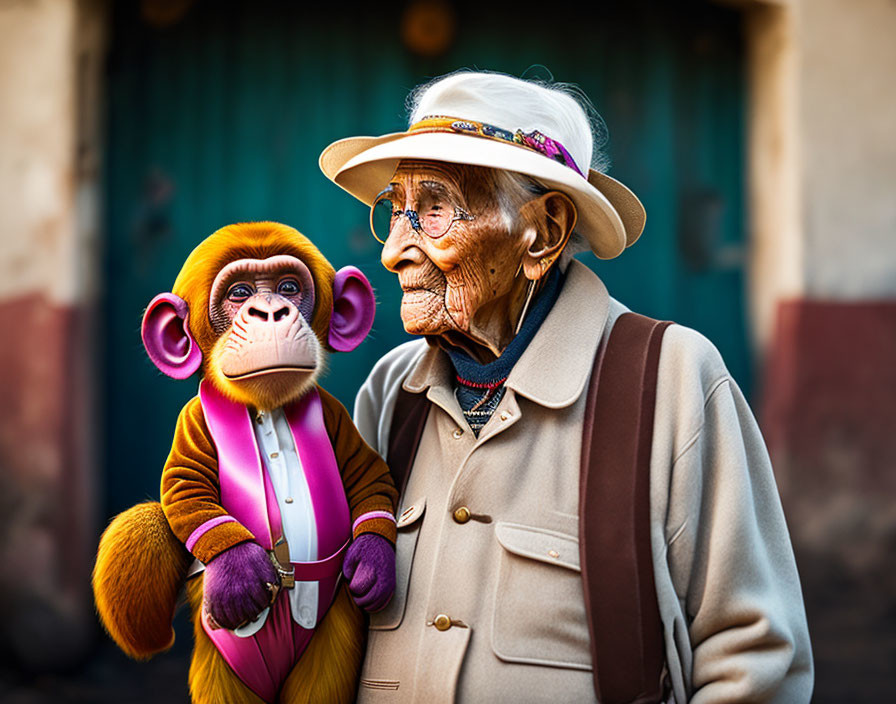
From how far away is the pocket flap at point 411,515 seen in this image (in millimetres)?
1967

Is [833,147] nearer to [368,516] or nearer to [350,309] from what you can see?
[350,309]

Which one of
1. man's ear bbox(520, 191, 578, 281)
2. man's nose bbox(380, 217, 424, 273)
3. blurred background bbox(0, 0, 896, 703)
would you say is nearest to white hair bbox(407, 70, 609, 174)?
man's ear bbox(520, 191, 578, 281)

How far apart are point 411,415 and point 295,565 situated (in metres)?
0.49

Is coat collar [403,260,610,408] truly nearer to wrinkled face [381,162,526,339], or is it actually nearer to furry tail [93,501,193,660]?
wrinkled face [381,162,526,339]

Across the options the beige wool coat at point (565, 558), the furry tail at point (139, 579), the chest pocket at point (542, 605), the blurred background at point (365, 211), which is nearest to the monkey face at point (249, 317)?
the furry tail at point (139, 579)

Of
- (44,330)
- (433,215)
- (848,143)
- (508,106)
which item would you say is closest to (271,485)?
(433,215)

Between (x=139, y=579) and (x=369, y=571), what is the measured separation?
0.40 metres

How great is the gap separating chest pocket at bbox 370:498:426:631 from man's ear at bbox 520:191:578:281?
0.54 metres

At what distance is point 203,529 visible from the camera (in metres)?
1.70

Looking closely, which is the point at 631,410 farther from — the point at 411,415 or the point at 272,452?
the point at 272,452

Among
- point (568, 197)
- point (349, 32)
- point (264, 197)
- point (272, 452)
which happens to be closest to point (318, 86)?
point (349, 32)

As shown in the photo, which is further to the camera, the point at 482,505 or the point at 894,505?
the point at 894,505

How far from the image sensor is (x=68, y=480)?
416 cm

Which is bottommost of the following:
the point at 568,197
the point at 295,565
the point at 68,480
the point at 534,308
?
the point at 68,480
